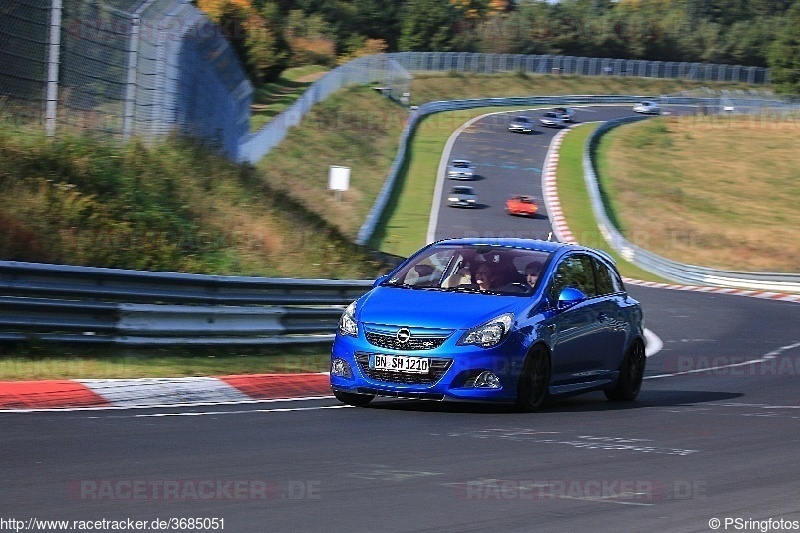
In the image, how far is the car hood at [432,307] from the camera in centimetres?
1016

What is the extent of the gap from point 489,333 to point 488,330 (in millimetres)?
26

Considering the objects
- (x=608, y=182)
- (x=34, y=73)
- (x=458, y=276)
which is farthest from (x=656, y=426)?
(x=608, y=182)

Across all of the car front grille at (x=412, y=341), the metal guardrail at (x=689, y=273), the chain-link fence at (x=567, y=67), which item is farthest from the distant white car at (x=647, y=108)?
the car front grille at (x=412, y=341)

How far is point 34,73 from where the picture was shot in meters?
14.9

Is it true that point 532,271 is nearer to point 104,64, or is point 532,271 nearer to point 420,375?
point 420,375

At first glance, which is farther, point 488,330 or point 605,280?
point 605,280

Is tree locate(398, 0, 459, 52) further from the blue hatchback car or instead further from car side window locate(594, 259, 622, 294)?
the blue hatchback car

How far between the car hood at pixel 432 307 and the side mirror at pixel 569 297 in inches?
14.1

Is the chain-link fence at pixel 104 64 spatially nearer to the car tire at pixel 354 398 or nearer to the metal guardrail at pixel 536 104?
the car tire at pixel 354 398

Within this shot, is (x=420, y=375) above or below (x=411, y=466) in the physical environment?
below

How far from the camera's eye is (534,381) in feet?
34.9

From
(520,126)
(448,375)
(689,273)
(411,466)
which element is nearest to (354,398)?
(448,375)

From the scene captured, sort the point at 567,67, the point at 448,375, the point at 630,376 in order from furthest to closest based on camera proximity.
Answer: the point at 567,67 → the point at 630,376 → the point at 448,375

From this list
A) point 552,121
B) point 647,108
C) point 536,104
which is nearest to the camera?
point 552,121
